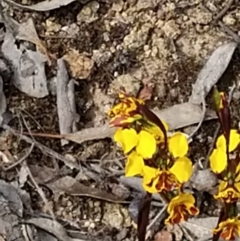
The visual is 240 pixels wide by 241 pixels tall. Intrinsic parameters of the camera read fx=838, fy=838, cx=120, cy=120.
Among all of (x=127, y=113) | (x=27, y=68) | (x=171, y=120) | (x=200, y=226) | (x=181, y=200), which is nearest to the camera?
(x=127, y=113)

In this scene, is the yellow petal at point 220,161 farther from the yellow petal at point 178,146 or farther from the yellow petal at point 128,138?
the yellow petal at point 128,138

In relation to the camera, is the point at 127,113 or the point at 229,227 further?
the point at 229,227

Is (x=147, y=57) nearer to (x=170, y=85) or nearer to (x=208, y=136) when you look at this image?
(x=170, y=85)

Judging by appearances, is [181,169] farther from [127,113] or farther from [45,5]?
[45,5]

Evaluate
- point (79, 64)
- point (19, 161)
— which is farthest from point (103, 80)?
point (19, 161)

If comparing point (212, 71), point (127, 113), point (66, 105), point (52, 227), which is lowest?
point (52, 227)

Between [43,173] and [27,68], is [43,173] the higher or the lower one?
the lower one
